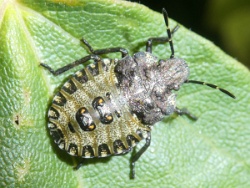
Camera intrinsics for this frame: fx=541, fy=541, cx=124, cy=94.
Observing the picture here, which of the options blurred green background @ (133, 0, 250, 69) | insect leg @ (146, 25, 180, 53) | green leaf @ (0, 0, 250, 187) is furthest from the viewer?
blurred green background @ (133, 0, 250, 69)

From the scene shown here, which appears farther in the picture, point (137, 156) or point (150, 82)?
point (137, 156)

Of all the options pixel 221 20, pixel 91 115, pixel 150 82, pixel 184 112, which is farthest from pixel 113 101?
pixel 221 20

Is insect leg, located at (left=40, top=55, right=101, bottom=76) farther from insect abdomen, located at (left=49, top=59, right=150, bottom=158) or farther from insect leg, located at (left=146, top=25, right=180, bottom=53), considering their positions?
insect leg, located at (left=146, top=25, right=180, bottom=53)

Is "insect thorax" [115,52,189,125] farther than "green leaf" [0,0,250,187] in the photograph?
Yes

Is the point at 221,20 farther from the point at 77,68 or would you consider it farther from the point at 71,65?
the point at 71,65

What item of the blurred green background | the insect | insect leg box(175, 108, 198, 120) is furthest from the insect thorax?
the blurred green background

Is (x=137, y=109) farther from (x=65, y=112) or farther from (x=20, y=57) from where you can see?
(x=20, y=57)

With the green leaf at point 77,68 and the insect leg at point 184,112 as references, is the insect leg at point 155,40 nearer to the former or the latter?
the green leaf at point 77,68
